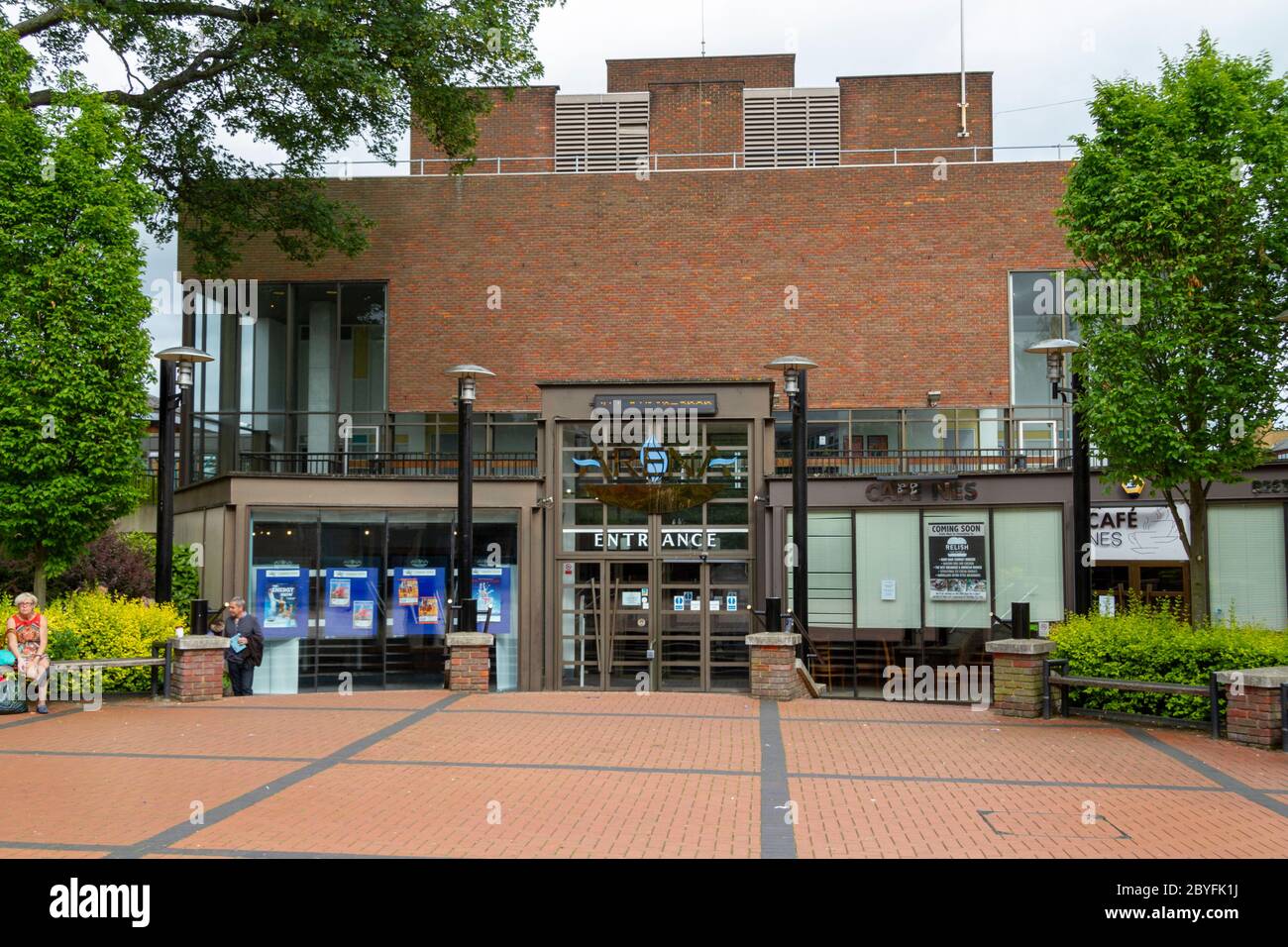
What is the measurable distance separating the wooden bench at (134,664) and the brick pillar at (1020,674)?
10227 mm

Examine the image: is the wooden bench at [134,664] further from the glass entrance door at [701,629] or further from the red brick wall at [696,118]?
the red brick wall at [696,118]

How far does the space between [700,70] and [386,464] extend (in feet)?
53.4

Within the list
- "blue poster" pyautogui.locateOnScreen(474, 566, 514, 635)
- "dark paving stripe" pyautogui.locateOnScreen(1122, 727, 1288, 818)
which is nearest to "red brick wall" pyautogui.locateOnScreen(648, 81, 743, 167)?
"blue poster" pyautogui.locateOnScreen(474, 566, 514, 635)

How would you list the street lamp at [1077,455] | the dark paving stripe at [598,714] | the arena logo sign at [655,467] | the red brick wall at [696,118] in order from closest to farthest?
the dark paving stripe at [598,714], the street lamp at [1077,455], the arena logo sign at [655,467], the red brick wall at [696,118]

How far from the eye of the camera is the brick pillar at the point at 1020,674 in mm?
13195

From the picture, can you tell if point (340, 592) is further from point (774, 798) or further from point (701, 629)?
point (774, 798)

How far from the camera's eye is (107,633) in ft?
48.3

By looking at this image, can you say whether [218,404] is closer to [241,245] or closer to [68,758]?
[241,245]

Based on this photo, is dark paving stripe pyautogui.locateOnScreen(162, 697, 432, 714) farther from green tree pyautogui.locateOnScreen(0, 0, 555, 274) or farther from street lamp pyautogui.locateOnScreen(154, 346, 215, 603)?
green tree pyautogui.locateOnScreen(0, 0, 555, 274)

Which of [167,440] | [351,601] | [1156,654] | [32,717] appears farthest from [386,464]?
[1156,654]

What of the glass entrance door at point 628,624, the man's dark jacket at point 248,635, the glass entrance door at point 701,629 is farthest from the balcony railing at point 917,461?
the man's dark jacket at point 248,635

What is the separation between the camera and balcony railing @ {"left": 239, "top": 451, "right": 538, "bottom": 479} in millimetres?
22234

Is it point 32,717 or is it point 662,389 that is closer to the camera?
point 32,717

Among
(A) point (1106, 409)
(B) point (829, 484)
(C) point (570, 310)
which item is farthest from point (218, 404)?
(A) point (1106, 409)
